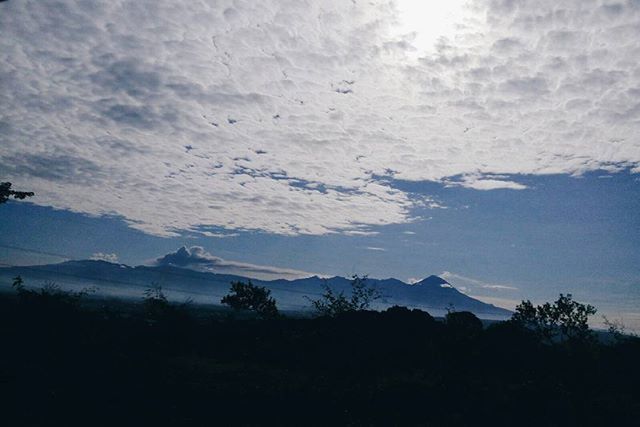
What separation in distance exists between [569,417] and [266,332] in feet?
92.6

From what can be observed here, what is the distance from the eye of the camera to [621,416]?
67.8 ft

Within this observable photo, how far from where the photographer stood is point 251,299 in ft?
194

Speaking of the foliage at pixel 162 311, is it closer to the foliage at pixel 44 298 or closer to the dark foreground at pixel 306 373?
the dark foreground at pixel 306 373

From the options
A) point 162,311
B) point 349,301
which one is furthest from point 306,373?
point 349,301

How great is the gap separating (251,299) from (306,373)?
32.9 metres

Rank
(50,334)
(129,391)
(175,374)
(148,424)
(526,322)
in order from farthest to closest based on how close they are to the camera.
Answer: (526,322)
(50,334)
(175,374)
(129,391)
(148,424)

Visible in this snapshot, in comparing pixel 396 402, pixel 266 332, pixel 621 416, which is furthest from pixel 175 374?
pixel 621 416

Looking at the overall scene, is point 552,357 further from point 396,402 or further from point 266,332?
point 266,332

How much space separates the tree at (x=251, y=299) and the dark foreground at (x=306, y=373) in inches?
647

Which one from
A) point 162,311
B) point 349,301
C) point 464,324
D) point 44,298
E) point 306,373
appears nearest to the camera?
point 306,373

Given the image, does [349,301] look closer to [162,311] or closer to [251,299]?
[251,299]

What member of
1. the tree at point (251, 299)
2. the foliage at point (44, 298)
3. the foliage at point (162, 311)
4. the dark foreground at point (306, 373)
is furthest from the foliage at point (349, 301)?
the foliage at point (44, 298)

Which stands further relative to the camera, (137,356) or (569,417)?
(137,356)

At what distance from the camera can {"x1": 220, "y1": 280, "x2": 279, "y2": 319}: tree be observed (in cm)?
5816
